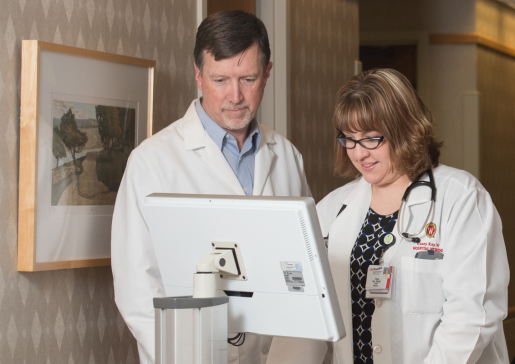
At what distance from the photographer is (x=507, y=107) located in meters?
3.62

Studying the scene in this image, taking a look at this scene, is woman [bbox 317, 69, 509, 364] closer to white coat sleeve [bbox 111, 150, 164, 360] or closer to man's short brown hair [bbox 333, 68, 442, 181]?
man's short brown hair [bbox 333, 68, 442, 181]

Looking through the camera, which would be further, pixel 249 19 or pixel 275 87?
pixel 275 87

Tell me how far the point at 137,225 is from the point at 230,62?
597 millimetres

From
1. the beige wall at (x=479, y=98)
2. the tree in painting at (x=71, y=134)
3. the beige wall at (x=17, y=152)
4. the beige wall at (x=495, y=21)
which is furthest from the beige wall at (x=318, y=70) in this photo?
the tree in painting at (x=71, y=134)

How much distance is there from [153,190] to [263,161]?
437 mm

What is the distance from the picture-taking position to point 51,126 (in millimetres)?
2037

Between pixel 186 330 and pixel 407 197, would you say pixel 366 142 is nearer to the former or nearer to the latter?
pixel 407 197

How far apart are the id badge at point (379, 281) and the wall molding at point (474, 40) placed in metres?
2.31

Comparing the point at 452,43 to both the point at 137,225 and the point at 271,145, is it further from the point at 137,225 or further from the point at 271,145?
the point at 137,225

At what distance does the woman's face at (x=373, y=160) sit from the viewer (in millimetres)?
1835

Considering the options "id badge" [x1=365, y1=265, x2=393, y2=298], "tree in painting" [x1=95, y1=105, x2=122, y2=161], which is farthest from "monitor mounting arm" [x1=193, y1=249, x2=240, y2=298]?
"tree in painting" [x1=95, y1=105, x2=122, y2=161]

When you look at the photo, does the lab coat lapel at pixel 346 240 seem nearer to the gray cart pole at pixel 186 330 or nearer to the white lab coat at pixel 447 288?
the white lab coat at pixel 447 288

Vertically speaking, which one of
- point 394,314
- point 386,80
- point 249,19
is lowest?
point 394,314

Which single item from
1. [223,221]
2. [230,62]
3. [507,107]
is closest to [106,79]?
[230,62]
